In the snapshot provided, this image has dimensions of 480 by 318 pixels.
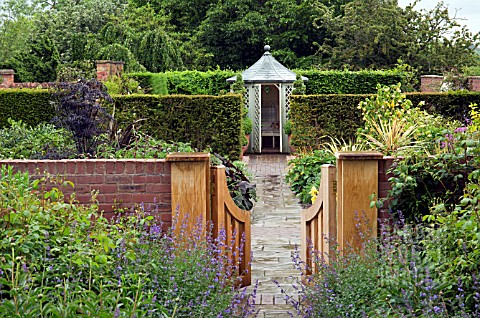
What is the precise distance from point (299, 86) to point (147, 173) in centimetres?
1319

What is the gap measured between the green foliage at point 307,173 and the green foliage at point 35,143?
11.4ft

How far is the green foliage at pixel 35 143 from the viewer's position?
25.1ft

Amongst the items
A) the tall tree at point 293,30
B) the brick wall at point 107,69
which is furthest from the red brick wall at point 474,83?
the tall tree at point 293,30

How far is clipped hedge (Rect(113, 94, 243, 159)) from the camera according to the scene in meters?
14.0

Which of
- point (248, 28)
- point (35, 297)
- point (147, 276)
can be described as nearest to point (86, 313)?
point (35, 297)

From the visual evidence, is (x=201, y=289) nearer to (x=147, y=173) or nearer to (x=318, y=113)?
(x=147, y=173)

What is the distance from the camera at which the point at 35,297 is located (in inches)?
126

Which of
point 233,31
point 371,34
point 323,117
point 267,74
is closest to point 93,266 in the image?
point 323,117

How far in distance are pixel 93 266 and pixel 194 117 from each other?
10.4 metres

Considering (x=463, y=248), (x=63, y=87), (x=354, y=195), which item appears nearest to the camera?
(x=463, y=248)

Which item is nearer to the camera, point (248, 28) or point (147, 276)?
point (147, 276)

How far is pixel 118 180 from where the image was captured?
4898mm

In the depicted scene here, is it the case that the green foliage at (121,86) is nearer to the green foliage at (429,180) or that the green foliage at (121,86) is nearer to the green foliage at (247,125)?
the green foliage at (247,125)

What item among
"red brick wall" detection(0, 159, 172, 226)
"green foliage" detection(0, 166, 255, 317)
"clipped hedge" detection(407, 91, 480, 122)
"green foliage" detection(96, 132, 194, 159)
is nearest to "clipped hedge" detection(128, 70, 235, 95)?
"clipped hedge" detection(407, 91, 480, 122)
